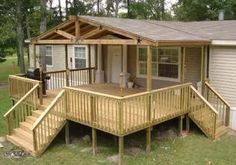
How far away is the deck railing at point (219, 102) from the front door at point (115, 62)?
4.13m

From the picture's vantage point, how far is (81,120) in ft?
29.6

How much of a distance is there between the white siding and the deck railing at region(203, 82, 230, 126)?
0.91 ft

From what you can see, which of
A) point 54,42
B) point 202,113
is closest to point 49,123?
point 54,42

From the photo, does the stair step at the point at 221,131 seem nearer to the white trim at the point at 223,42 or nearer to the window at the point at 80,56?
the white trim at the point at 223,42

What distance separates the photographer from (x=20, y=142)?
31.2 ft

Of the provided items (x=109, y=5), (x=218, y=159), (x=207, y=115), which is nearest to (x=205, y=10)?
(x=109, y=5)

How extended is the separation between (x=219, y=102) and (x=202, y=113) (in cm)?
115

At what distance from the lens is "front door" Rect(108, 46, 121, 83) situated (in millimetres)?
13766

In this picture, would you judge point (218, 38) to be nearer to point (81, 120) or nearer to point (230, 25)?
point (230, 25)

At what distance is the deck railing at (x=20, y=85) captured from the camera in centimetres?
1077

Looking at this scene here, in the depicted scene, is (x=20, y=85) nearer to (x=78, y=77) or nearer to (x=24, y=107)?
(x=24, y=107)

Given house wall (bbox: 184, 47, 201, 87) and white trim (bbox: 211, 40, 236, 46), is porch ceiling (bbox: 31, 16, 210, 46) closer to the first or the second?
white trim (bbox: 211, 40, 236, 46)

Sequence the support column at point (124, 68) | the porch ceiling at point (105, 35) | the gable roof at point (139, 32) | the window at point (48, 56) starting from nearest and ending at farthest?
1. the porch ceiling at point (105, 35)
2. the gable roof at point (139, 32)
3. the support column at point (124, 68)
4. the window at point (48, 56)

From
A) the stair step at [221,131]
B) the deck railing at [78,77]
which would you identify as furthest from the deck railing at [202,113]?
the deck railing at [78,77]
